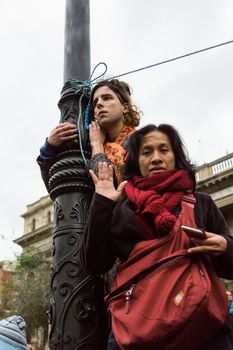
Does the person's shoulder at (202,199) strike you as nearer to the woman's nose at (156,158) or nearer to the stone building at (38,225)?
the woman's nose at (156,158)

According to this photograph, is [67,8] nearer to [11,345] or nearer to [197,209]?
[197,209]

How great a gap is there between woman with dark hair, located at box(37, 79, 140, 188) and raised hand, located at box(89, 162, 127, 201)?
7.0 inches

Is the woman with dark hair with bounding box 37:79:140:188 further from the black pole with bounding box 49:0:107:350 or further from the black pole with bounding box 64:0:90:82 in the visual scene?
the black pole with bounding box 64:0:90:82

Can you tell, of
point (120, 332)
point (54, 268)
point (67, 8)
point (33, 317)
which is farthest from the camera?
point (33, 317)

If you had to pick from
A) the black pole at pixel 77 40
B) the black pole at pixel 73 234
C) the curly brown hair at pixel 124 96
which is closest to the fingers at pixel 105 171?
the black pole at pixel 73 234

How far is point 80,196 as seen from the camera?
245 centimetres

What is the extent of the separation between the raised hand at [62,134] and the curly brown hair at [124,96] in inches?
10.6

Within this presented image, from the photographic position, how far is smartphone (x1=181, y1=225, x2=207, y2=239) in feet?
5.40

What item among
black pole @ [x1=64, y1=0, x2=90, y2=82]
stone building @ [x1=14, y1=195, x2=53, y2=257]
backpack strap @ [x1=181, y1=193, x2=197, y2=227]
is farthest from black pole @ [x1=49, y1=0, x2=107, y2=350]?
stone building @ [x1=14, y1=195, x2=53, y2=257]

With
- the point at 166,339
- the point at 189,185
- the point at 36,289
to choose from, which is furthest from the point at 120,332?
the point at 36,289

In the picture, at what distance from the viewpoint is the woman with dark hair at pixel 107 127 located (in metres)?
2.53

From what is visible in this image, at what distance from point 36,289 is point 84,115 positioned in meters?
23.0

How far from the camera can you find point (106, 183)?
215 cm

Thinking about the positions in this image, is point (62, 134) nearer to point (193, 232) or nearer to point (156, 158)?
point (156, 158)
